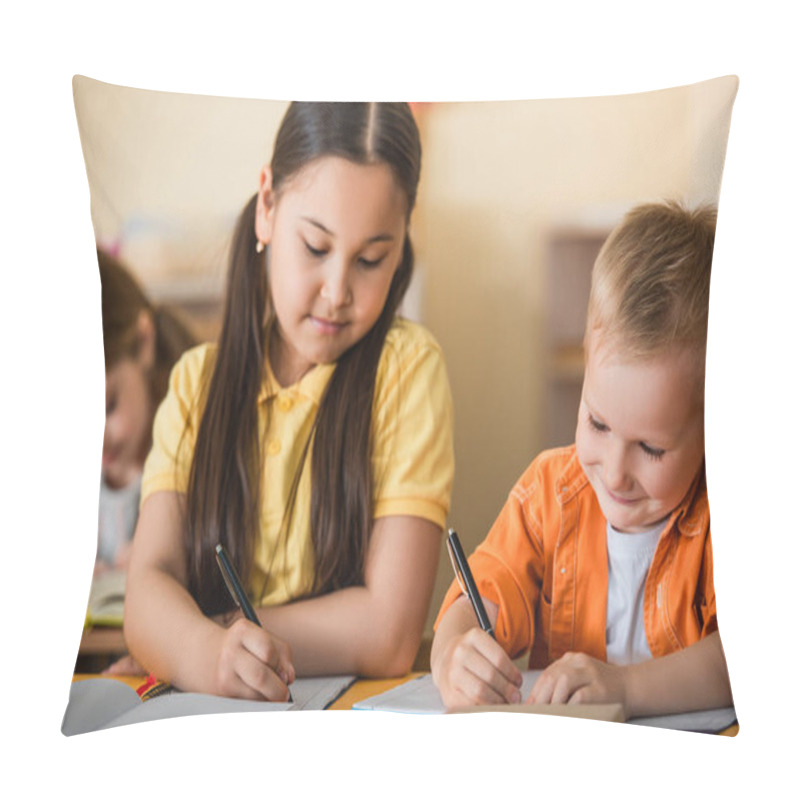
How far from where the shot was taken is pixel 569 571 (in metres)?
1.60

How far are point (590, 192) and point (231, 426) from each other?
0.56 m

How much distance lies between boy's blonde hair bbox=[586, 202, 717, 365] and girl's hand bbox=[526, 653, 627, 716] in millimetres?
404

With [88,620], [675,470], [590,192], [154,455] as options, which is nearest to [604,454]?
[675,470]

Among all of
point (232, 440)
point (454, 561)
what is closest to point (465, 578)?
point (454, 561)

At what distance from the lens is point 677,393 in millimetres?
1548

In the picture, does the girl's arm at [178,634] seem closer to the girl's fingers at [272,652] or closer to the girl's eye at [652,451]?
the girl's fingers at [272,652]

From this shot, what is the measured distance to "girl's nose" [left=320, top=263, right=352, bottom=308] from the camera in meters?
1.59

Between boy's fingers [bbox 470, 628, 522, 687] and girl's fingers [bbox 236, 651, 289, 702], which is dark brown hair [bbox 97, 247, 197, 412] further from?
boy's fingers [bbox 470, 628, 522, 687]

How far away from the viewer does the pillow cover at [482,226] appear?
61.6 inches

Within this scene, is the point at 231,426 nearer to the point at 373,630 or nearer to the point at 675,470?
the point at 373,630

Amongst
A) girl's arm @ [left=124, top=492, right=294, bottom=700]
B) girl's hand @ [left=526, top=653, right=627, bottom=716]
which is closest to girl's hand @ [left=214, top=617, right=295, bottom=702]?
girl's arm @ [left=124, top=492, right=294, bottom=700]

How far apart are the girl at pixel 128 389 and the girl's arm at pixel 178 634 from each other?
0.10 ft

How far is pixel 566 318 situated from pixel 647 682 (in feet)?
1.56

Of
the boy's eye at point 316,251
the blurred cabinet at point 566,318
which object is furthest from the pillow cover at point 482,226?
the boy's eye at point 316,251
